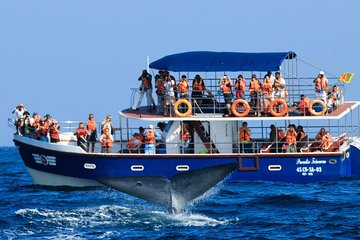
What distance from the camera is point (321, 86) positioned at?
5544 cm

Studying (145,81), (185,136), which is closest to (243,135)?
(185,136)

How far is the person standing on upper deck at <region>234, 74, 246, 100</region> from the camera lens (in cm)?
5469

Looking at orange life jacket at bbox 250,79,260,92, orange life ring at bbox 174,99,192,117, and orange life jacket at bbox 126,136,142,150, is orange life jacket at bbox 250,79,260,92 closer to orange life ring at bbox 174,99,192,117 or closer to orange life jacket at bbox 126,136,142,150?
orange life ring at bbox 174,99,192,117

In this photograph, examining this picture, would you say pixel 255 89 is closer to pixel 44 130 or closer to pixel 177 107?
pixel 177 107

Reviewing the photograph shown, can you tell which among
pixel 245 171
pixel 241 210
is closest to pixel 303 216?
pixel 241 210

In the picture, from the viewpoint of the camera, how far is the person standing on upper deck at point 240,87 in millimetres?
54688

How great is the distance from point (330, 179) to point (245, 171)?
3746 millimetres

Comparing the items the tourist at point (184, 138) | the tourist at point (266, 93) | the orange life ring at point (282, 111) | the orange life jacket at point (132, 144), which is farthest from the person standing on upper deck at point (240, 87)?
the orange life jacket at point (132, 144)

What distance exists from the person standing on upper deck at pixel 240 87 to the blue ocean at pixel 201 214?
3.72 m

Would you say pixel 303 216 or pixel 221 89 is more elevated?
pixel 221 89

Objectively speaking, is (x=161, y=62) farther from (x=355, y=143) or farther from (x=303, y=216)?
(x=303, y=216)

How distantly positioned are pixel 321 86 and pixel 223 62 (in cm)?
431

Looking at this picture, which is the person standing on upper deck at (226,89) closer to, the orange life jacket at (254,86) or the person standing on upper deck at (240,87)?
the person standing on upper deck at (240,87)

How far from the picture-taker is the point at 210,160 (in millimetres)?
53906
